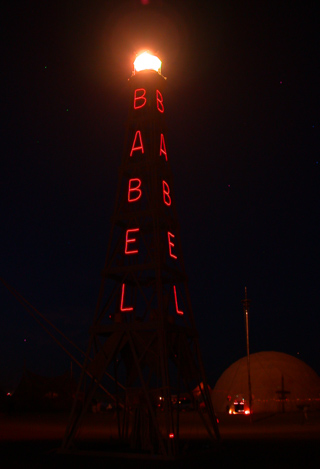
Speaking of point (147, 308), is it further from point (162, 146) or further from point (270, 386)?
point (270, 386)

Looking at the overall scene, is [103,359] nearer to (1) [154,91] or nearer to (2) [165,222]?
(2) [165,222]

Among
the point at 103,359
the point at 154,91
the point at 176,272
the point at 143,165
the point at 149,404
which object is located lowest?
the point at 149,404

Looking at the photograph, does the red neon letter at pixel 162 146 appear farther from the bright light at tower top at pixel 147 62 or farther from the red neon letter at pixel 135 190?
the bright light at tower top at pixel 147 62

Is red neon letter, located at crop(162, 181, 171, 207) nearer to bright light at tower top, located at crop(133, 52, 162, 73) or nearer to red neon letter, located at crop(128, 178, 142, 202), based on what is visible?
red neon letter, located at crop(128, 178, 142, 202)

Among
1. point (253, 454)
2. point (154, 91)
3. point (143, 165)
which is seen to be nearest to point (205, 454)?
point (253, 454)

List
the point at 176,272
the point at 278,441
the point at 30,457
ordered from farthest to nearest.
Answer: the point at 278,441, the point at 176,272, the point at 30,457

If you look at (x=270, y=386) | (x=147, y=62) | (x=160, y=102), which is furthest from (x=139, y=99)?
(x=270, y=386)

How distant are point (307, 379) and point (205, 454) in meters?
68.9

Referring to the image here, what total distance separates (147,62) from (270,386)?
215ft

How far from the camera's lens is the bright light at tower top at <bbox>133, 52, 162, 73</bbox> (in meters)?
30.9

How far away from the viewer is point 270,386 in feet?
268

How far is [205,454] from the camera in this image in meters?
22.2

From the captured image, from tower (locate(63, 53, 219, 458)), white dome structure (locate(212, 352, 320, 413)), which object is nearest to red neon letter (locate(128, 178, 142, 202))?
tower (locate(63, 53, 219, 458))

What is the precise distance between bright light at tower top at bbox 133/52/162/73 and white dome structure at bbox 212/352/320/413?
192ft
